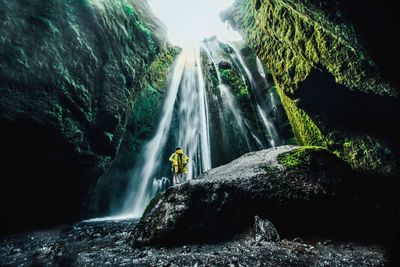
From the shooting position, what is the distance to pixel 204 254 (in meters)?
4.79

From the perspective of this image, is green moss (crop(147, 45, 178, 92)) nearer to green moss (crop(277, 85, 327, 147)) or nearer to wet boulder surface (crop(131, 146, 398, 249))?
green moss (crop(277, 85, 327, 147))

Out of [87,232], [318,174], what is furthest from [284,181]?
[87,232]

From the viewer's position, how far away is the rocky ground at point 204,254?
14.4 ft

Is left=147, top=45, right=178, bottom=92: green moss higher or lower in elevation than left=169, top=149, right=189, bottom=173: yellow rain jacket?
higher

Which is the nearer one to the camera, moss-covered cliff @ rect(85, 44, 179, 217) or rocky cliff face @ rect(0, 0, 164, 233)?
rocky cliff face @ rect(0, 0, 164, 233)

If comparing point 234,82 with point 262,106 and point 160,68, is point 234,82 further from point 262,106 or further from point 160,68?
point 160,68

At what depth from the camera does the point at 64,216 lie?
32.3ft

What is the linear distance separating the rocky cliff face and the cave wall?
22.6 ft

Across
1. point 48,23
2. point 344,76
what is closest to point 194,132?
point 48,23

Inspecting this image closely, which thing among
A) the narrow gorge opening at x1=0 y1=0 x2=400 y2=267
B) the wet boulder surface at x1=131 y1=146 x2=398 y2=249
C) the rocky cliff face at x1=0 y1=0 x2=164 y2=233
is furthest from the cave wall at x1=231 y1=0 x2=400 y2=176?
the rocky cliff face at x1=0 y1=0 x2=164 y2=233

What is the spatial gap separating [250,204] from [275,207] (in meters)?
0.61

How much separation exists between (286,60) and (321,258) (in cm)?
738

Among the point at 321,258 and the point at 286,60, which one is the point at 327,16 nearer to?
the point at 286,60

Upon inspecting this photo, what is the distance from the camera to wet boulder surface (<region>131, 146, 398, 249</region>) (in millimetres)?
5613
